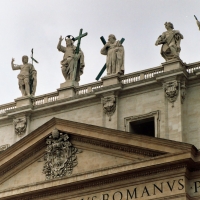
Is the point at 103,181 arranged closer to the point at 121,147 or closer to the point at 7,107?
the point at 121,147

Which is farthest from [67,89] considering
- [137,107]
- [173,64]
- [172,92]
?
[172,92]

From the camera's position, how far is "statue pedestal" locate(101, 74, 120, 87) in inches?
1667

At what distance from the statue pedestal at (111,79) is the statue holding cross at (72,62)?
2067 millimetres

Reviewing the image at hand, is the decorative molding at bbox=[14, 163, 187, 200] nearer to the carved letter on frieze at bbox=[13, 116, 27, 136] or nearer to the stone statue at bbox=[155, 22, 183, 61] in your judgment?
the carved letter on frieze at bbox=[13, 116, 27, 136]

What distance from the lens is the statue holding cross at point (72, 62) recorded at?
146 ft

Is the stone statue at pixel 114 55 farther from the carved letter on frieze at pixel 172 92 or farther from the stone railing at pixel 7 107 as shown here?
the stone railing at pixel 7 107

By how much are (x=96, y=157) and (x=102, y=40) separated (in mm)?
7187

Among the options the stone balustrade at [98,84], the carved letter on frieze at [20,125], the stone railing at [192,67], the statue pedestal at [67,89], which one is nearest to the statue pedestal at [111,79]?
the stone balustrade at [98,84]

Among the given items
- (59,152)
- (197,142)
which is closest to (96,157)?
(59,152)

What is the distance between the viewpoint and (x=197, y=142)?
39.2 metres

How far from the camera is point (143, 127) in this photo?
4188 centimetres

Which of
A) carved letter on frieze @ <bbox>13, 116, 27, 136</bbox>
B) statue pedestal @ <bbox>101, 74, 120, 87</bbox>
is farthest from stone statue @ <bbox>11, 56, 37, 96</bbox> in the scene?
statue pedestal @ <bbox>101, 74, 120, 87</bbox>

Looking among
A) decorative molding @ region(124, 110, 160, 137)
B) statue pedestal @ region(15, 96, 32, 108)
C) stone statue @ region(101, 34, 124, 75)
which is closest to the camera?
decorative molding @ region(124, 110, 160, 137)

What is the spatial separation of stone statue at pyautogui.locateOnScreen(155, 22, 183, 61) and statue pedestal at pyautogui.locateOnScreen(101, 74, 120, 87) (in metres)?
2.45
